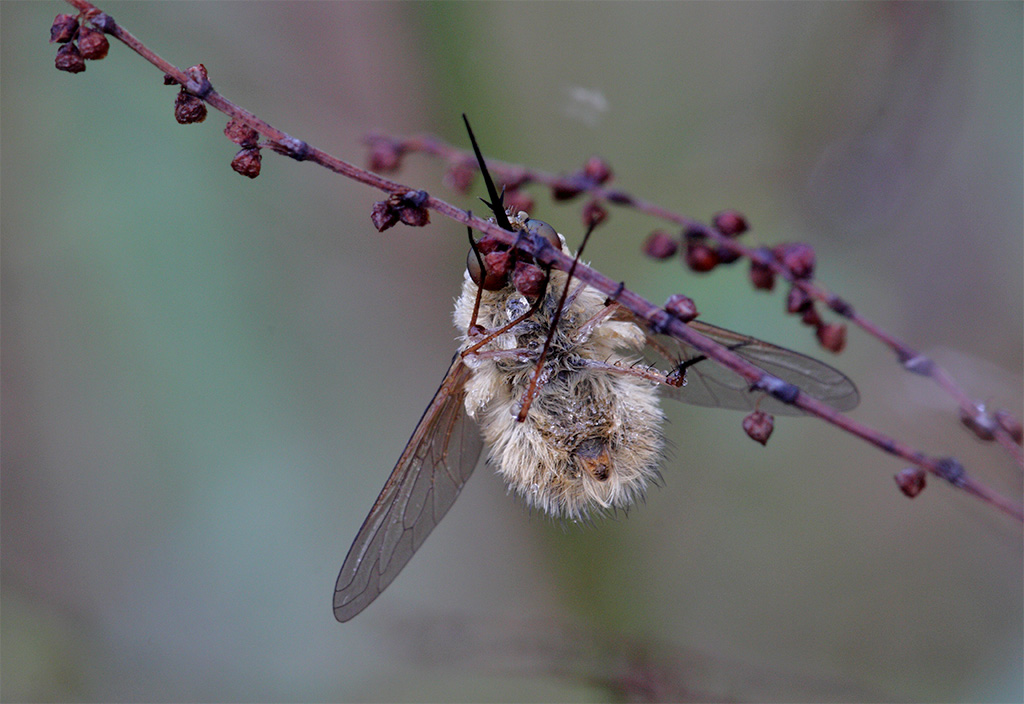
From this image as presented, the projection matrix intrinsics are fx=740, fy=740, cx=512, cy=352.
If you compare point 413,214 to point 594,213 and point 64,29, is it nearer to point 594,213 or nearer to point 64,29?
point 594,213

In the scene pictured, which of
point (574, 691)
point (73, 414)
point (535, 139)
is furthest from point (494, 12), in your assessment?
point (574, 691)

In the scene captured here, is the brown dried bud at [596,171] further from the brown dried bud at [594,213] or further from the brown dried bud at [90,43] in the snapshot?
the brown dried bud at [90,43]

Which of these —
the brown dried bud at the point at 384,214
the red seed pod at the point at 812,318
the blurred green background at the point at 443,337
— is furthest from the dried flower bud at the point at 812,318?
the blurred green background at the point at 443,337

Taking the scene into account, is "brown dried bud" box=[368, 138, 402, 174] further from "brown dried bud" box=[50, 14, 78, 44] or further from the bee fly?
"brown dried bud" box=[50, 14, 78, 44]

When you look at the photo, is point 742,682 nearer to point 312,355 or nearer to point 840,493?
point 840,493

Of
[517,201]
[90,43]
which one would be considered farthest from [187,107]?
[517,201]

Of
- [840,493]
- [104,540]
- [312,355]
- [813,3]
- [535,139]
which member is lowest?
[104,540]
